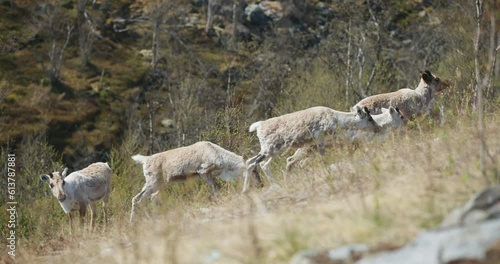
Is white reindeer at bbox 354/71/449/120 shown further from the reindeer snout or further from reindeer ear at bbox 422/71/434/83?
the reindeer snout

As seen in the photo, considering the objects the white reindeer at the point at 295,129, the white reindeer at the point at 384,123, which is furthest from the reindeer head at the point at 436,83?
the white reindeer at the point at 295,129

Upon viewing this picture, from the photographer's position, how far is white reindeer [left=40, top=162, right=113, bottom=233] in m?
16.9

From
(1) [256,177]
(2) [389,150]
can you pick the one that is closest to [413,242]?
(2) [389,150]

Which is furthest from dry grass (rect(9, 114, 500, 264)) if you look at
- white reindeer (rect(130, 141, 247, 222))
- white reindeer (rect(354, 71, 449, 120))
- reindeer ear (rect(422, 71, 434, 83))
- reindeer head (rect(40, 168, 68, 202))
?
reindeer ear (rect(422, 71, 434, 83))

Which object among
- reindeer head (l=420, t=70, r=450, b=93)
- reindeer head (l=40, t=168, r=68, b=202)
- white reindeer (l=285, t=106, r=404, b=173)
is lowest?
reindeer head (l=40, t=168, r=68, b=202)

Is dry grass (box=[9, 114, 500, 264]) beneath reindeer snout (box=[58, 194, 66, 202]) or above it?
above

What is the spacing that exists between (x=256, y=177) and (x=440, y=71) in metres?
35.1

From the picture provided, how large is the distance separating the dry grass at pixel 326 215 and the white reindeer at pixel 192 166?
571cm

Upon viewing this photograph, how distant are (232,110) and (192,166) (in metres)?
8.29

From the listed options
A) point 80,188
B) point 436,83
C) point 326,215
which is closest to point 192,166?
point 80,188

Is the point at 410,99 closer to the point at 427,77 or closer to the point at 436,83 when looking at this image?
the point at 427,77

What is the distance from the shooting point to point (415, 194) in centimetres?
666

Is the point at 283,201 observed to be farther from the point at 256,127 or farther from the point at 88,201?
the point at 88,201

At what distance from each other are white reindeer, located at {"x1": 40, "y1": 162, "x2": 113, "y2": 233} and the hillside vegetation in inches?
32.9
